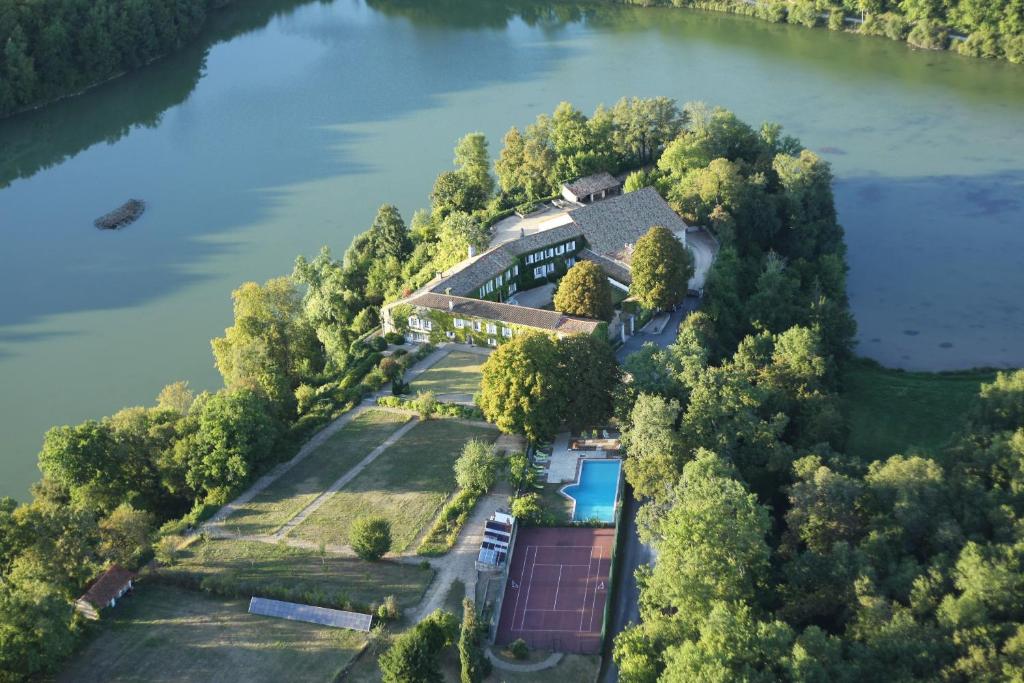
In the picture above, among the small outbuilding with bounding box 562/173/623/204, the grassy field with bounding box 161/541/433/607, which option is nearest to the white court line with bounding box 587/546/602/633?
the grassy field with bounding box 161/541/433/607

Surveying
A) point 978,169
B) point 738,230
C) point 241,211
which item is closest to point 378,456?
point 738,230

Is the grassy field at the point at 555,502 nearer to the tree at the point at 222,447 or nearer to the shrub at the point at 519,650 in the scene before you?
the shrub at the point at 519,650

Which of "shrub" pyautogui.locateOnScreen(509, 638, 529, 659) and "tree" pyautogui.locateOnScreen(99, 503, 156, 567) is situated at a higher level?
"tree" pyautogui.locateOnScreen(99, 503, 156, 567)

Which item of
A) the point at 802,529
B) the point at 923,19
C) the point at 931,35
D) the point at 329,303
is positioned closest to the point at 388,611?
→ the point at 802,529

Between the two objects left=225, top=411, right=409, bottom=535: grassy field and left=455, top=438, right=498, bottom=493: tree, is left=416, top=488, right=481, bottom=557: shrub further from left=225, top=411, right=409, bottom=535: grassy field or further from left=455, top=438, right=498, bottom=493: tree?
left=225, top=411, right=409, bottom=535: grassy field

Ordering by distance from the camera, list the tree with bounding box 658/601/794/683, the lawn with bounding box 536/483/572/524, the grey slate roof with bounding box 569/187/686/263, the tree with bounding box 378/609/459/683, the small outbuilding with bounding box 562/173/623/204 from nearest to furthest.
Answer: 1. the tree with bounding box 658/601/794/683
2. the tree with bounding box 378/609/459/683
3. the lawn with bounding box 536/483/572/524
4. the grey slate roof with bounding box 569/187/686/263
5. the small outbuilding with bounding box 562/173/623/204

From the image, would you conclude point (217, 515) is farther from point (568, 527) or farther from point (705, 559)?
point (705, 559)

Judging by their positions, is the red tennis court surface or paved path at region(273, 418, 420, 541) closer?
the red tennis court surface

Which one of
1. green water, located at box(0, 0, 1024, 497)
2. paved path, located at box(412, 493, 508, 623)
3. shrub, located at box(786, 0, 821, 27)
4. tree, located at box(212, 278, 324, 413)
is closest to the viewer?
paved path, located at box(412, 493, 508, 623)
